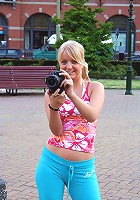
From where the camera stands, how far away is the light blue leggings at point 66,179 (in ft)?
9.09

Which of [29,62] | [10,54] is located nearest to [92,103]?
[29,62]

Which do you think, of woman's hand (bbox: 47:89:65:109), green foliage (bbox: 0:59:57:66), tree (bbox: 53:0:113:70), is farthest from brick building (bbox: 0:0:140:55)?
woman's hand (bbox: 47:89:65:109)

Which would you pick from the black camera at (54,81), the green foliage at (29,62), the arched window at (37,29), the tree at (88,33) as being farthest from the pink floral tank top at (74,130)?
the arched window at (37,29)

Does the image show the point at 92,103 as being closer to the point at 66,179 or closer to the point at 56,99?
the point at 56,99

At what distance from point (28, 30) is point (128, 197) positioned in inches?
1610

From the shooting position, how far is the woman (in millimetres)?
2746

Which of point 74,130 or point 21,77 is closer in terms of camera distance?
point 74,130

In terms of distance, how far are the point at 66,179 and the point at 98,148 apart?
4686 millimetres

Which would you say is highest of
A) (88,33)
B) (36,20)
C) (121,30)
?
(36,20)

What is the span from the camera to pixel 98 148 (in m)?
7.45

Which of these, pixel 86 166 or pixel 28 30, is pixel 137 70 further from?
pixel 86 166

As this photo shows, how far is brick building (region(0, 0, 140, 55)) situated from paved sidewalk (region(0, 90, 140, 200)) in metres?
30.0

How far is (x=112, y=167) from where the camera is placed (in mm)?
6172

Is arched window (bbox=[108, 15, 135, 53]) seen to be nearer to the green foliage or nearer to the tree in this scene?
the green foliage
